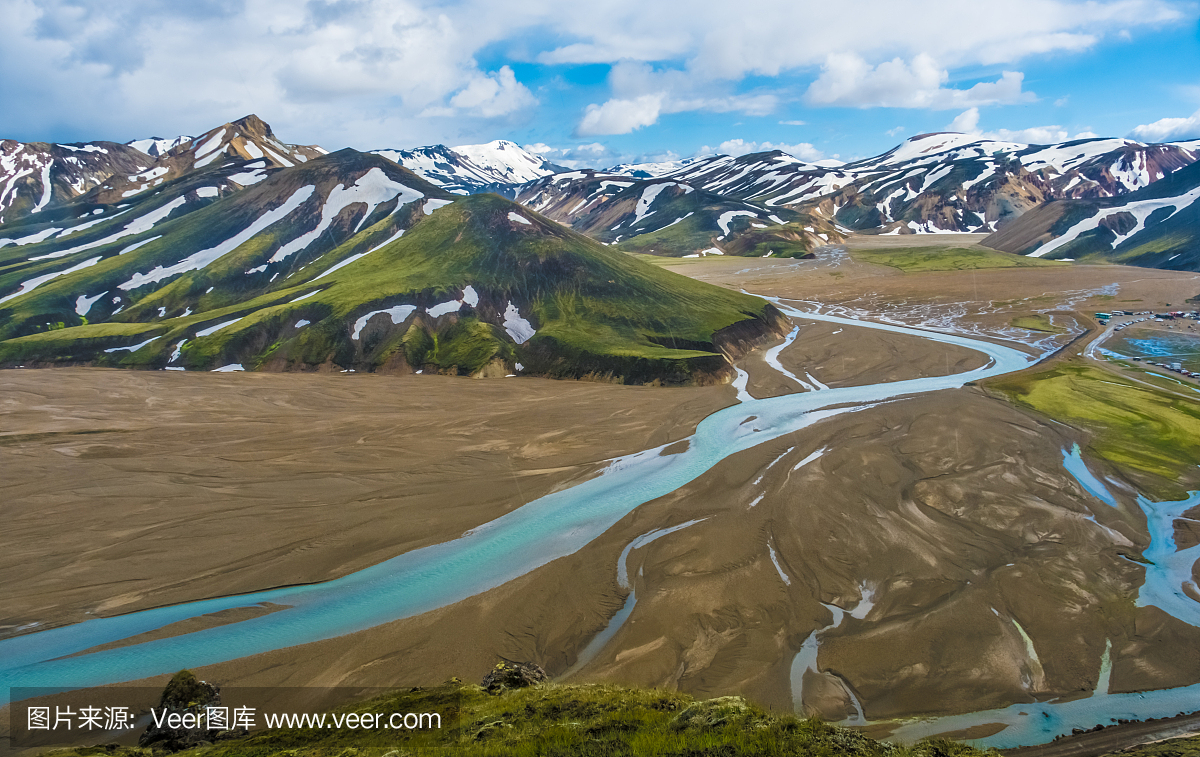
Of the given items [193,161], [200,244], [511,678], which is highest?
[193,161]

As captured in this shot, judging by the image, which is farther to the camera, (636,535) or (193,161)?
(193,161)

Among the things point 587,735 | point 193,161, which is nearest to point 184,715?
point 587,735

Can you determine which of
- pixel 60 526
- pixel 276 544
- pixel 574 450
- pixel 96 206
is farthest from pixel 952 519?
pixel 96 206

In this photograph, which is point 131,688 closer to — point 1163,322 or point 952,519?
point 952,519

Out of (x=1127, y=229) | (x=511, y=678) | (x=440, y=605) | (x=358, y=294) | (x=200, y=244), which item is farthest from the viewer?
(x=1127, y=229)

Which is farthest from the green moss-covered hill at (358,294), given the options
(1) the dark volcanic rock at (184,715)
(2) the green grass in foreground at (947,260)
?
(2) the green grass in foreground at (947,260)

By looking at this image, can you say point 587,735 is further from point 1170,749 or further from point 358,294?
point 358,294

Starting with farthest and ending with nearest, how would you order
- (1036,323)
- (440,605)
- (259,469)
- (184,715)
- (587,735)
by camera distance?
(1036,323)
(259,469)
(440,605)
(184,715)
(587,735)
